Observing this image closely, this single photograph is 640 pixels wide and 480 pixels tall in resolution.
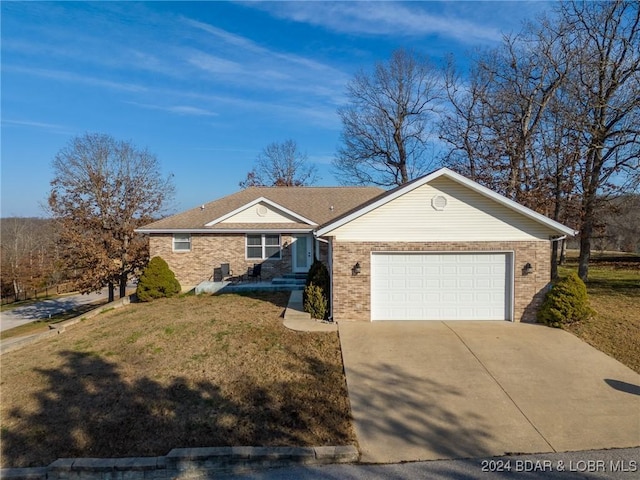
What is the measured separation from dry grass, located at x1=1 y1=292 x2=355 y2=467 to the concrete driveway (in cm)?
62

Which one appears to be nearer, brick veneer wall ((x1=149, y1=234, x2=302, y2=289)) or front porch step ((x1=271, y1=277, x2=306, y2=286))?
front porch step ((x1=271, y1=277, x2=306, y2=286))

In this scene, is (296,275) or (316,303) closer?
(316,303)

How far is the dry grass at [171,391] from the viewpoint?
18.1 feet

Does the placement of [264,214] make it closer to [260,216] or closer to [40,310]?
[260,216]

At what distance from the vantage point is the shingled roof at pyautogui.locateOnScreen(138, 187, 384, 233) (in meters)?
17.8

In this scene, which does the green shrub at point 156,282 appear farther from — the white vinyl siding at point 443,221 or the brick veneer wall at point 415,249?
the white vinyl siding at point 443,221

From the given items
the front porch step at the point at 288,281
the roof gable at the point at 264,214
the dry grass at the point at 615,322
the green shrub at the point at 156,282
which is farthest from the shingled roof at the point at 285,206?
the dry grass at the point at 615,322

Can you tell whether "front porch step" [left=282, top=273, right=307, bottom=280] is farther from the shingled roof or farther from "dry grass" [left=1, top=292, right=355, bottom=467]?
"dry grass" [left=1, top=292, right=355, bottom=467]

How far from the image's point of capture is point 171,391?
6953 mm

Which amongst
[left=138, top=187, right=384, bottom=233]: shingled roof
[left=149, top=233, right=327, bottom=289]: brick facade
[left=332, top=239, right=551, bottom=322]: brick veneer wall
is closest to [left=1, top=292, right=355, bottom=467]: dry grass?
[left=332, top=239, right=551, bottom=322]: brick veneer wall

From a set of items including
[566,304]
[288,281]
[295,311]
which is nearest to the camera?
[566,304]

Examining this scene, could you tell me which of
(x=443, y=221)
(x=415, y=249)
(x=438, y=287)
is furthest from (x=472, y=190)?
(x=438, y=287)

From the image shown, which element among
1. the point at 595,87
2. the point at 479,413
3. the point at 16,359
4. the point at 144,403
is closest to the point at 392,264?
Result: the point at 479,413

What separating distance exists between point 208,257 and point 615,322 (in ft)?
51.8
